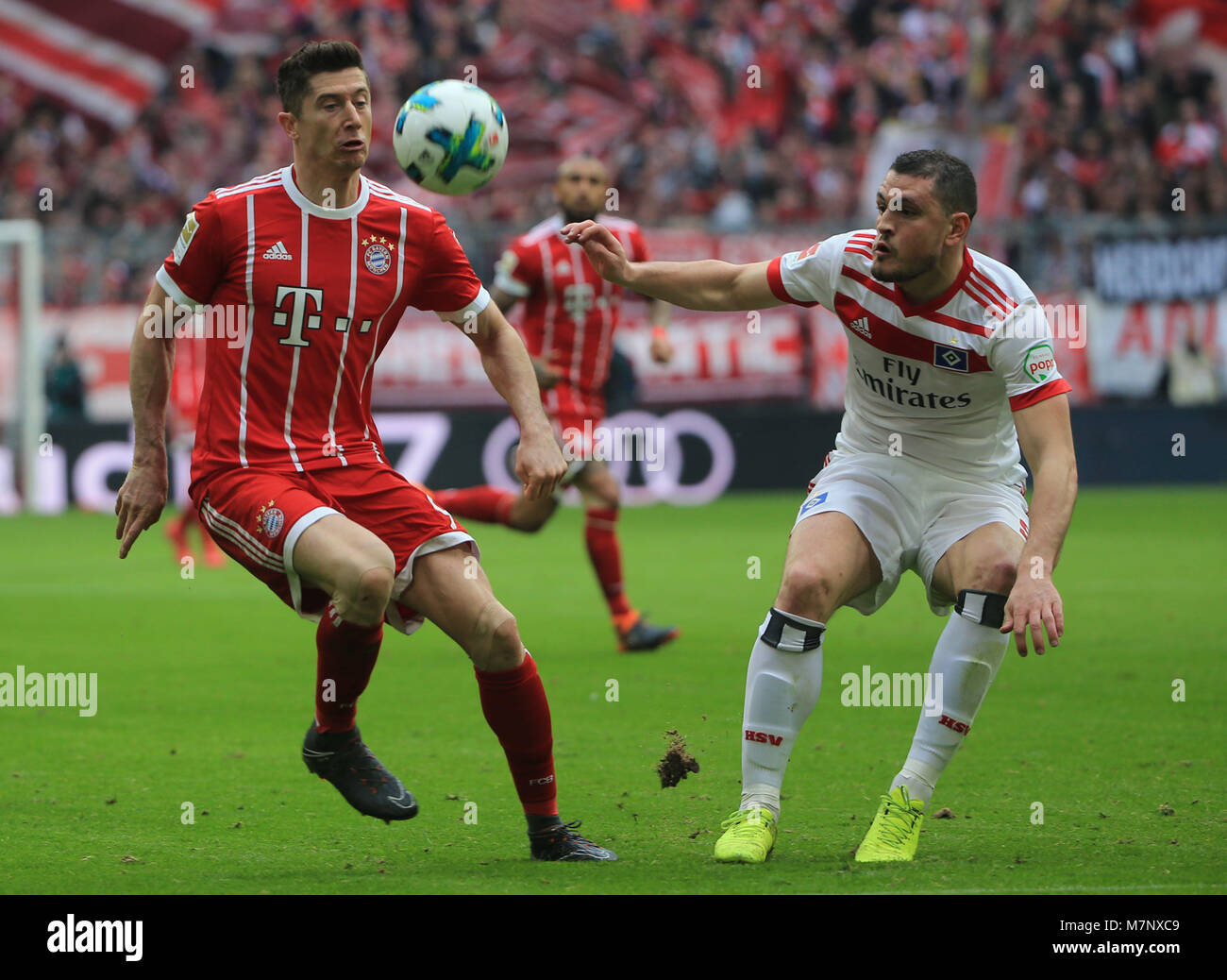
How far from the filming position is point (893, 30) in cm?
2212

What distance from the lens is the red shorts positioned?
190 inches

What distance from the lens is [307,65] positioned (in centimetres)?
499

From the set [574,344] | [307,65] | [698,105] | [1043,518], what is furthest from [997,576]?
[698,105]

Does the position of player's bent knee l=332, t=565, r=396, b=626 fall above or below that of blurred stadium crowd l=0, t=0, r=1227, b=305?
below

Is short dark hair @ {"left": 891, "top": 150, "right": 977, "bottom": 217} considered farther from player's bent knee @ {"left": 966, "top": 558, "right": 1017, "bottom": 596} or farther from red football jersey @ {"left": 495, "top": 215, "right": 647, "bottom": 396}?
red football jersey @ {"left": 495, "top": 215, "right": 647, "bottom": 396}

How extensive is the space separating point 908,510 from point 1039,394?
1.96 ft

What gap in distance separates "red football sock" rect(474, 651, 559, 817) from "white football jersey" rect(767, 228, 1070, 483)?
1363mm

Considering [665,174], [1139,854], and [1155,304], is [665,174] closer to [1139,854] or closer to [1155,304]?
[1155,304]

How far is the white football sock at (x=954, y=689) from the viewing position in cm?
502

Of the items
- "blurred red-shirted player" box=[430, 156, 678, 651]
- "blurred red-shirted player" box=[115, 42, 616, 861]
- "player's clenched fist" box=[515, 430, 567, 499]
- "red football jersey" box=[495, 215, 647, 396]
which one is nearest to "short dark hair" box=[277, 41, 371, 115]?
"blurred red-shirted player" box=[115, 42, 616, 861]

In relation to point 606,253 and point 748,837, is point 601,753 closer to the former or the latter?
point 748,837

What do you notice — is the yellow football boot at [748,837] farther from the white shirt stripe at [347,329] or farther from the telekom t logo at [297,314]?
the telekom t logo at [297,314]

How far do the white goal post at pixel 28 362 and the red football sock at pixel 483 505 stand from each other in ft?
29.8

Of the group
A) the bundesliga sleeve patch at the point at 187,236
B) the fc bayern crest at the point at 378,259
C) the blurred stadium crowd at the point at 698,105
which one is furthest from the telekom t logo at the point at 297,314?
A: the blurred stadium crowd at the point at 698,105
